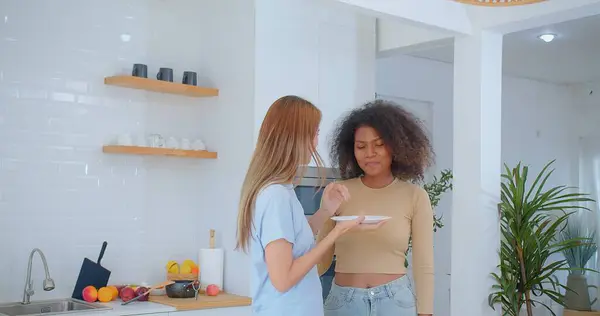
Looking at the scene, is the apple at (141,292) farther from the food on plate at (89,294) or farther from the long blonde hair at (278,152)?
the long blonde hair at (278,152)

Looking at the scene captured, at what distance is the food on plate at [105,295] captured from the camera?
12.7 ft

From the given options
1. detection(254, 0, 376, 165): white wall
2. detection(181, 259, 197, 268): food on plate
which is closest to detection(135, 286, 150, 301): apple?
detection(181, 259, 197, 268): food on plate

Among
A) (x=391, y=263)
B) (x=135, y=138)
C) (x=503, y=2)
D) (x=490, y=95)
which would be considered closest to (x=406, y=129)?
(x=391, y=263)

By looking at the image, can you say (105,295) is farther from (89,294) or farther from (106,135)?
(106,135)

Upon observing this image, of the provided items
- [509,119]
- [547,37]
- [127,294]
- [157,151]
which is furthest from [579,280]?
[127,294]

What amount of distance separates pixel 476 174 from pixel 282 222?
7.74ft

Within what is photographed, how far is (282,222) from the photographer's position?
7.22 ft

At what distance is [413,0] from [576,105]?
14.7 feet

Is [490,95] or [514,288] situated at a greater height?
[490,95]

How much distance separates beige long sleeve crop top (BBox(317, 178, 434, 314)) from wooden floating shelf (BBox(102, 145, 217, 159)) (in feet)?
5.75

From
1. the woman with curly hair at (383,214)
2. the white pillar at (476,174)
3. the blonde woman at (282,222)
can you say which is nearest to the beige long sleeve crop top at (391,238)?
the woman with curly hair at (383,214)

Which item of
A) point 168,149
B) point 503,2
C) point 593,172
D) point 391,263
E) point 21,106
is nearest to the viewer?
point 503,2

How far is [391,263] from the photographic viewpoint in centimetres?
255

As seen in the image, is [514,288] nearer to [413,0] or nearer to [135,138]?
[413,0]
